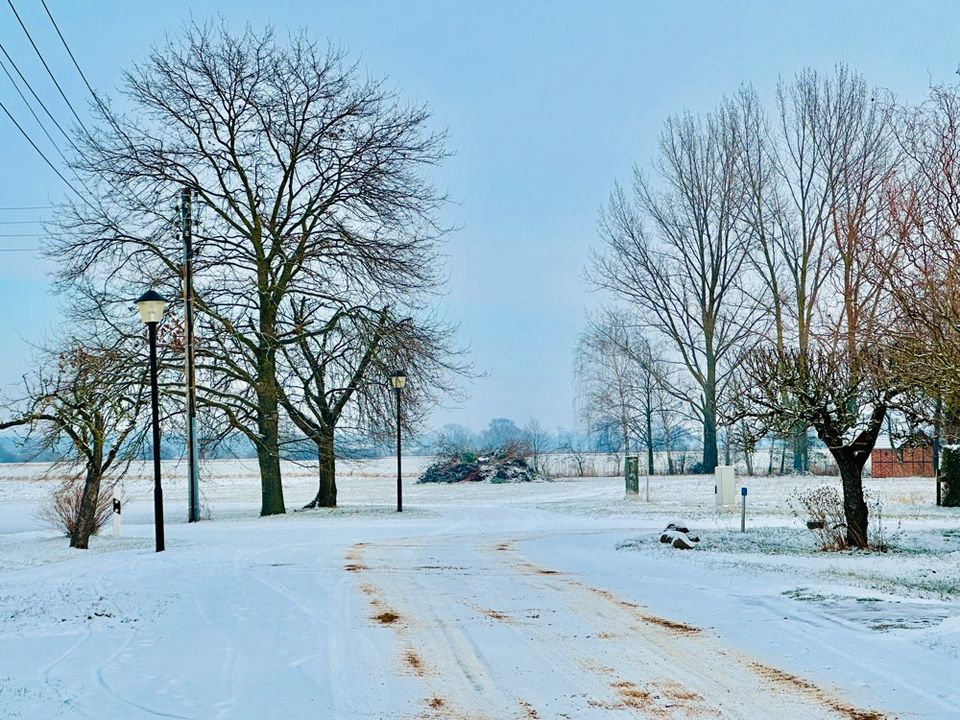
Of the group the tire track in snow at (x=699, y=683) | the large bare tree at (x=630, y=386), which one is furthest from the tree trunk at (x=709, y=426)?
the tire track in snow at (x=699, y=683)

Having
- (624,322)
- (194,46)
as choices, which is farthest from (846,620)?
(624,322)

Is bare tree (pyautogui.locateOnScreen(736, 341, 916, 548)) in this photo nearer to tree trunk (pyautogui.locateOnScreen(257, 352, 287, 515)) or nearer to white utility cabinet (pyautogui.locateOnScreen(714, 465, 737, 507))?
white utility cabinet (pyautogui.locateOnScreen(714, 465, 737, 507))

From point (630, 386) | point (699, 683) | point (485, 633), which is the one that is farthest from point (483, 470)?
point (699, 683)

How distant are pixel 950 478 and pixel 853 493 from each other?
14279 mm

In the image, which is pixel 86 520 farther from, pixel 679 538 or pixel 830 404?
pixel 830 404

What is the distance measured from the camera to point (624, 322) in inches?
1992

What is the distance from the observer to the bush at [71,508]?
21.7 metres

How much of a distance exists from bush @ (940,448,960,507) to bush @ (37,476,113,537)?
936 inches

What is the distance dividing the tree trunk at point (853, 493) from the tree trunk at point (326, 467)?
1663 cm

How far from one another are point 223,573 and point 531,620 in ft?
16.8

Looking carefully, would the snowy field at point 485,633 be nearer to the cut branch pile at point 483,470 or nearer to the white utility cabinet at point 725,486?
the white utility cabinet at point 725,486

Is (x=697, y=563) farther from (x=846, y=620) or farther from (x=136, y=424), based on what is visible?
(x=136, y=424)

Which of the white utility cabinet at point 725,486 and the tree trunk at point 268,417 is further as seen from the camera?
the white utility cabinet at point 725,486

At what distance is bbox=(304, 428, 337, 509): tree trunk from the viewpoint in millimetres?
29953
